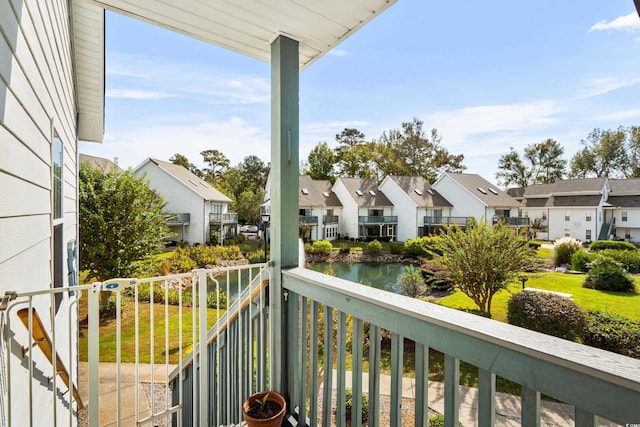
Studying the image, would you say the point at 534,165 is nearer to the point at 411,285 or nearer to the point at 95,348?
the point at 411,285

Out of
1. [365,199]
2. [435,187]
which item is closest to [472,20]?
[435,187]

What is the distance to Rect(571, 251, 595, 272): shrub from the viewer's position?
21.8ft

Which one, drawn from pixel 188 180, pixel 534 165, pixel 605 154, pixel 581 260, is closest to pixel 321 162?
pixel 188 180

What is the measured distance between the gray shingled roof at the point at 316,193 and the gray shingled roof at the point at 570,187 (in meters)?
10.7

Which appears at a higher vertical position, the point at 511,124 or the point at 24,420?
the point at 511,124

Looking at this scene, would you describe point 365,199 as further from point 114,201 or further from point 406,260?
point 114,201

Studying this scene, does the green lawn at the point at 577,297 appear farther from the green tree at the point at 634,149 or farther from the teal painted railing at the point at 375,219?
the teal painted railing at the point at 375,219

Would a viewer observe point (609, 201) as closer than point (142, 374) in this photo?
No

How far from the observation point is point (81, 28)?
3.16 metres

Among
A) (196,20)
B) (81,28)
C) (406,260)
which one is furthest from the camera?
(406,260)

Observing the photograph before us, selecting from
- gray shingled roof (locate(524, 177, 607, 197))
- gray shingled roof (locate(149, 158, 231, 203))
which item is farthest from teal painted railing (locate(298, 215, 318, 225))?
gray shingled roof (locate(524, 177, 607, 197))

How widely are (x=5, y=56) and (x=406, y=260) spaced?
1344cm

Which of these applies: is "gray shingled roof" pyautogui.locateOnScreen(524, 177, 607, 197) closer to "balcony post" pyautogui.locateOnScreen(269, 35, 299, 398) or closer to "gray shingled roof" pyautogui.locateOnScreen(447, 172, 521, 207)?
"gray shingled roof" pyautogui.locateOnScreen(447, 172, 521, 207)

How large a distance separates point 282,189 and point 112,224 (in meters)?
6.69
